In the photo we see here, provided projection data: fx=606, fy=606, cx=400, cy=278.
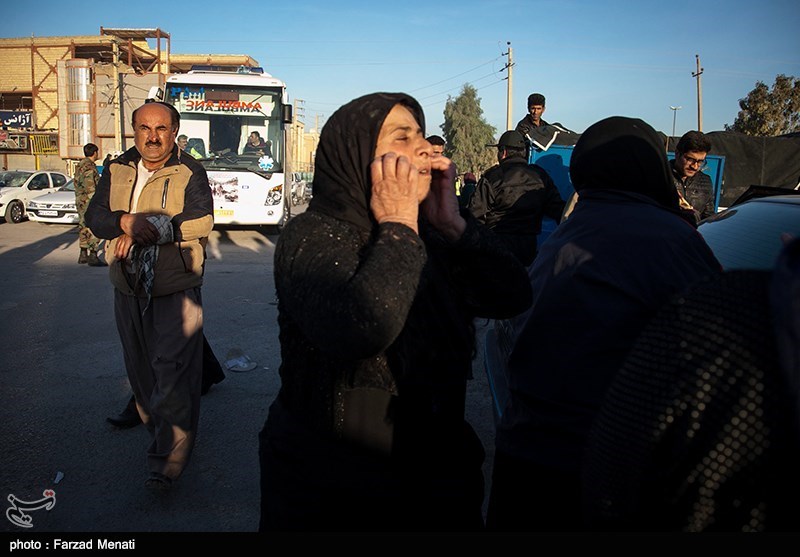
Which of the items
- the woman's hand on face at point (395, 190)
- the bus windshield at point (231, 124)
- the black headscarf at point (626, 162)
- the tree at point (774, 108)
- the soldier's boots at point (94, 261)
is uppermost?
the tree at point (774, 108)

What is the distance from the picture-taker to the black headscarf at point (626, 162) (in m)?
2.00

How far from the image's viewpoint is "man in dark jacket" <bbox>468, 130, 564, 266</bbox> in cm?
543

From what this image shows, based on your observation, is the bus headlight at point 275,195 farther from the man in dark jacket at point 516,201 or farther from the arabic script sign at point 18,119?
the arabic script sign at point 18,119

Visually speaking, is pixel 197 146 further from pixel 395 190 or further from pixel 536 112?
pixel 395 190

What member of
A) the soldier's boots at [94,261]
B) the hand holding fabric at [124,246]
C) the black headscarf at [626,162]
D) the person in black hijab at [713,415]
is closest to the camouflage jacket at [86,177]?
the soldier's boots at [94,261]

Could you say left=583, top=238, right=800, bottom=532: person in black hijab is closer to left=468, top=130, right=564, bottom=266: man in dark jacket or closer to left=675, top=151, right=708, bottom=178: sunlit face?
left=468, top=130, right=564, bottom=266: man in dark jacket

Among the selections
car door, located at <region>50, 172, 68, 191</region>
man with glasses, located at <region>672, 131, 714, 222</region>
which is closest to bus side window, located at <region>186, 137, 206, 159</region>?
car door, located at <region>50, 172, 68, 191</region>

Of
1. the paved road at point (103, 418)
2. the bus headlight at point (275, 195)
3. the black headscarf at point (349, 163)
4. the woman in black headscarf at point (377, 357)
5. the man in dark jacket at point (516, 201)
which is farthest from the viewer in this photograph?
the bus headlight at point (275, 195)

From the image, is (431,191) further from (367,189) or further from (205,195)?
(205,195)

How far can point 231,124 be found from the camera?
549 inches

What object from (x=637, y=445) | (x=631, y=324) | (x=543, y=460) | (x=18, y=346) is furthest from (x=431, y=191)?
(x=18, y=346)

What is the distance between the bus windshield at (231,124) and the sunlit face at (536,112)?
24.7ft

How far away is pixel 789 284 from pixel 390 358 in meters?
0.99

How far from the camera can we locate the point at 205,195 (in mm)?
3672
